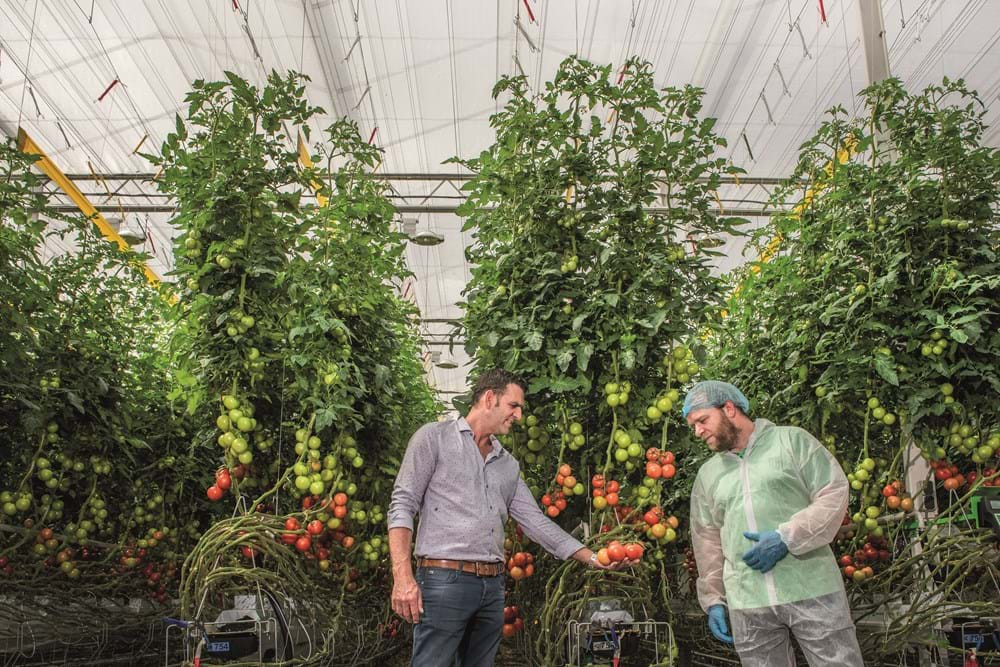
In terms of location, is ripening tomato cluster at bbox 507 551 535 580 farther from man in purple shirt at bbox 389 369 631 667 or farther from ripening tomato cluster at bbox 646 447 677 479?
ripening tomato cluster at bbox 646 447 677 479

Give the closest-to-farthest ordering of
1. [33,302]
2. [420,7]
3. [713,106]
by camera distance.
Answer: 1. [33,302]
2. [420,7]
3. [713,106]

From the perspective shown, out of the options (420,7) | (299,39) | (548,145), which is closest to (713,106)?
(420,7)

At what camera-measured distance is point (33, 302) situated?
2.90 metres

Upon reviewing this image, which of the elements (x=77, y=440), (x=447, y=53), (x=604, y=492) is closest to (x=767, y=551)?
(x=604, y=492)

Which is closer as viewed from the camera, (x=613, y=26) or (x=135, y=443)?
(x=135, y=443)

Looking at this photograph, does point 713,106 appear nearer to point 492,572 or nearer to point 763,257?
point 763,257

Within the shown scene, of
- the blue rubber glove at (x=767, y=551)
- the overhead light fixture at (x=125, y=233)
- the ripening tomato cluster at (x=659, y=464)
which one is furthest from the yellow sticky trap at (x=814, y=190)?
the overhead light fixture at (x=125, y=233)

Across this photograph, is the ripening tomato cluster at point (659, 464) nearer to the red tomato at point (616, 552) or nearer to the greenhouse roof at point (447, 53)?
the red tomato at point (616, 552)

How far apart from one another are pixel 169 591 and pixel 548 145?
3.05 metres

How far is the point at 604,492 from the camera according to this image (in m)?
2.48

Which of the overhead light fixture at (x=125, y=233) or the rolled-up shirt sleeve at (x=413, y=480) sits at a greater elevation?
the overhead light fixture at (x=125, y=233)

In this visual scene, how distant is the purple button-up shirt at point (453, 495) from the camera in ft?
6.68

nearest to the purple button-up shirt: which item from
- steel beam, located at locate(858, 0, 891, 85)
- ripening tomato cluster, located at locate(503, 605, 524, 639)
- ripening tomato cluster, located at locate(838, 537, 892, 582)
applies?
ripening tomato cluster, located at locate(503, 605, 524, 639)

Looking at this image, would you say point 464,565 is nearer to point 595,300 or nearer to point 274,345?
point 595,300
